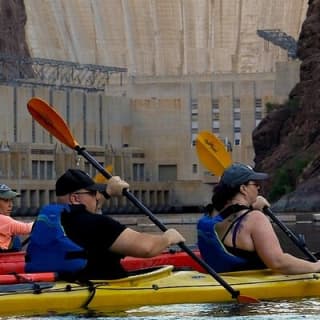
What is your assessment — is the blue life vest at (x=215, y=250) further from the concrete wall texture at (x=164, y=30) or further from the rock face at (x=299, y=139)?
the concrete wall texture at (x=164, y=30)

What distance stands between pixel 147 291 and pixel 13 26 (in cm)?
13334

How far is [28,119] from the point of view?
117375 mm

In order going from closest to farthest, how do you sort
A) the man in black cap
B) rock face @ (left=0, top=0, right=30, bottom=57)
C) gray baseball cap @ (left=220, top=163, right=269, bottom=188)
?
the man in black cap → gray baseball cap @ (left=220, top=163, right=269, bottom=188) → rock face @ (left=0, top=0, right=30, bottom=57)

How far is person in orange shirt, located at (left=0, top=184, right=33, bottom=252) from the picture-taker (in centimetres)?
1867

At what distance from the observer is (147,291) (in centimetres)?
Result: 1512

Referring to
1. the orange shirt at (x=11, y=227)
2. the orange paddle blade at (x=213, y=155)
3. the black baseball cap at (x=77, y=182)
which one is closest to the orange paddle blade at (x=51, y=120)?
the orange shirt at (x=11, y=227)

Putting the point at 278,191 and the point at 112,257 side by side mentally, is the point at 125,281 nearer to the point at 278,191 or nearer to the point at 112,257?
the point at 112,257

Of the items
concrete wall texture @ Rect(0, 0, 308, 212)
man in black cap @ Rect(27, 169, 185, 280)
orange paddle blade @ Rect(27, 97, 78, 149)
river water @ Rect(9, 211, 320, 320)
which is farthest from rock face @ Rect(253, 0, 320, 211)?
man in black cap @ Rect(27, 169, 185, 280)

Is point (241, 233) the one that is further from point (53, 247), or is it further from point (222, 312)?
point (53, 247)

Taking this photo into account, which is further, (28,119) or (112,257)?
(28,119)

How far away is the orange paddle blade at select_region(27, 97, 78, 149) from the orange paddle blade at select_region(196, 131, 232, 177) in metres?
3.31

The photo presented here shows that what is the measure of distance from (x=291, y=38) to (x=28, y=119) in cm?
3648

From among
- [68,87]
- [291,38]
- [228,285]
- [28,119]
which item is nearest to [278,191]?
[28,119]

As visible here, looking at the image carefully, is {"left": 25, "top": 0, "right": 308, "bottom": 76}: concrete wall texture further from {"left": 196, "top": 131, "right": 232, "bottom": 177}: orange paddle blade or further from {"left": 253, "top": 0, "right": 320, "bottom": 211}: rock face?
{"left": 196, "top": 131, "right": 232, "bottom": 177}: orange paddle blade
